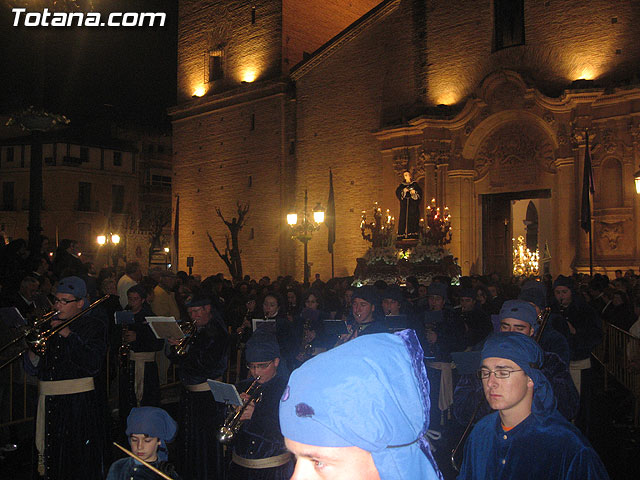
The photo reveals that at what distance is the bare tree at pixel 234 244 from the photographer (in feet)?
91.0

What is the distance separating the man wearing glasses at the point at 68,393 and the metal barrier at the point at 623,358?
7056 millimetres

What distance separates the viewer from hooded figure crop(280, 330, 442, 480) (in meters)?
1.72

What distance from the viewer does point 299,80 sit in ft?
95.4

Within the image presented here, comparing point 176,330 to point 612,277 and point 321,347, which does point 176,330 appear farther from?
point 612,277

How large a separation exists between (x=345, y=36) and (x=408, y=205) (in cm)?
909

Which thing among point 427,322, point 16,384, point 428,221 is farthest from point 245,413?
point 428,221

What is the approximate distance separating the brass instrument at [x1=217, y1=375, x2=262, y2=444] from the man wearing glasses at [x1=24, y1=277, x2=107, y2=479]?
1594mm

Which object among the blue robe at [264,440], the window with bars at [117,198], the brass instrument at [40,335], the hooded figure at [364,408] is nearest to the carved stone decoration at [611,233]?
the blue robe at [264,440]

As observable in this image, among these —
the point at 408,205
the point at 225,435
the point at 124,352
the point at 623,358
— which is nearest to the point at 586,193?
the point at 408,205

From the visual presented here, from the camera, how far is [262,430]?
508 centimetres

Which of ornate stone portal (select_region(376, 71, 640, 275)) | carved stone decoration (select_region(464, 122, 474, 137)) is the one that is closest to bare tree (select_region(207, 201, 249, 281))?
ornate stone portal (select_region(376, 71, 640, 275))

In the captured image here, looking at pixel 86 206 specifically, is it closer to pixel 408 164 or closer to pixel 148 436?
pixel 408 164

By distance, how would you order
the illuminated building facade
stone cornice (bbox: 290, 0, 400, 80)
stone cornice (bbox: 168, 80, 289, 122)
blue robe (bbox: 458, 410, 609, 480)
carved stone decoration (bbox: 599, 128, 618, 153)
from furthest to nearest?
the illuminated building facade
stone cornice (bbox: 168, 80, 289, 122)
stone cornice (bbox: 290, 0, 400, 80)
carved stone decoration (bbox: 599, 128, 618, 153)
blue robe (bbox: 458, 410, 609, 480)

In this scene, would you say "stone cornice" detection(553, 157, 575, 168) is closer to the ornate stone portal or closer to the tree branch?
the ornate stone portal
